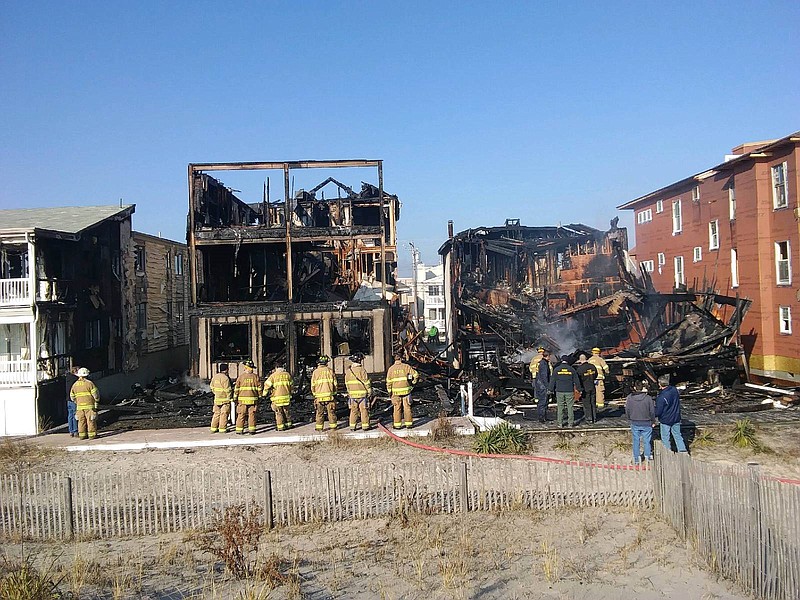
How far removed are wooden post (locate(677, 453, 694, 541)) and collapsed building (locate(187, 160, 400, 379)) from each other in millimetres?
14261

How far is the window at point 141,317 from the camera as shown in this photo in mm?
26677

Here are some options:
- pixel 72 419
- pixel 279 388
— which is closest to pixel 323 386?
pixel 279 388

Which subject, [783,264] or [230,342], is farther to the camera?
[230,342]

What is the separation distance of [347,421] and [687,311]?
12.4 meters

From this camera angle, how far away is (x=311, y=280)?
29.4 meters

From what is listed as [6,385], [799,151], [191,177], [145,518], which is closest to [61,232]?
[6,385]

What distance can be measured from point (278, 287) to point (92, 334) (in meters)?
8.27

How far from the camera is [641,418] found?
12062 millimetres

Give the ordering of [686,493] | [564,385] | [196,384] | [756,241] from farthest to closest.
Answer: [756,241]
[196,384]
[564,385]
[686,493]

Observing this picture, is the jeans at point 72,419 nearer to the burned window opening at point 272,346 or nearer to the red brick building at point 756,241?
the burned window opening at point 272,346

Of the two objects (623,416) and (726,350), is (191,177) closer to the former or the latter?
(623,416)

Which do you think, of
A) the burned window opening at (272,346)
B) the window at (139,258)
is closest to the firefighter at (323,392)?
the burned window opening at (272,346)

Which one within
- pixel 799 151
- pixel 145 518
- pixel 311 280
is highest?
pixel 799 151

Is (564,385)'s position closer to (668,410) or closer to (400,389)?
(668,410)
